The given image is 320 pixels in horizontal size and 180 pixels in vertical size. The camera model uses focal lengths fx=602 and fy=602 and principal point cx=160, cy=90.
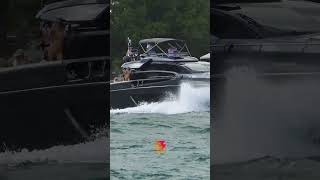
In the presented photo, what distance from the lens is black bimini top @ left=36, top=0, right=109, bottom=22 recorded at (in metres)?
5.76

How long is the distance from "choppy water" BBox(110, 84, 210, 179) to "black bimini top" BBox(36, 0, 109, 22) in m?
0.95

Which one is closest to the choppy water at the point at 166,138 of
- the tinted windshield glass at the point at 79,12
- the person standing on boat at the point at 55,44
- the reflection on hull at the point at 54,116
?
the reflection on hull at the point at 54,116

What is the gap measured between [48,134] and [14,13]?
3.92 feet

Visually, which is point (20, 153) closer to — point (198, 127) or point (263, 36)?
point (198, 127)

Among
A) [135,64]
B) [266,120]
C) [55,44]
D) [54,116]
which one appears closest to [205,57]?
[135,64]

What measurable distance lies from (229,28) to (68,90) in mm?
1652

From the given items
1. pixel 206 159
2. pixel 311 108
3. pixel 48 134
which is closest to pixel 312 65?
pixel 311 108

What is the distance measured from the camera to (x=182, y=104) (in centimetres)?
580

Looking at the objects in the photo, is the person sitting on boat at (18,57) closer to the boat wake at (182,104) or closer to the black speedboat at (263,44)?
the boat wake at (182,104)

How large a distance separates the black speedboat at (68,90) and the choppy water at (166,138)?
10.4 inches

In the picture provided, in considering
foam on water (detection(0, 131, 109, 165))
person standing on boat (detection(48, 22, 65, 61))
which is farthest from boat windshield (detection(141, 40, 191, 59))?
foam on water (detection(0, 131, 109, 165))

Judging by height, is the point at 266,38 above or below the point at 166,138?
above

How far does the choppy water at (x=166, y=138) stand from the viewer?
5.74m

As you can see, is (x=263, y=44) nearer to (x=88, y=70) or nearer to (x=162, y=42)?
(x=162, y=42)
